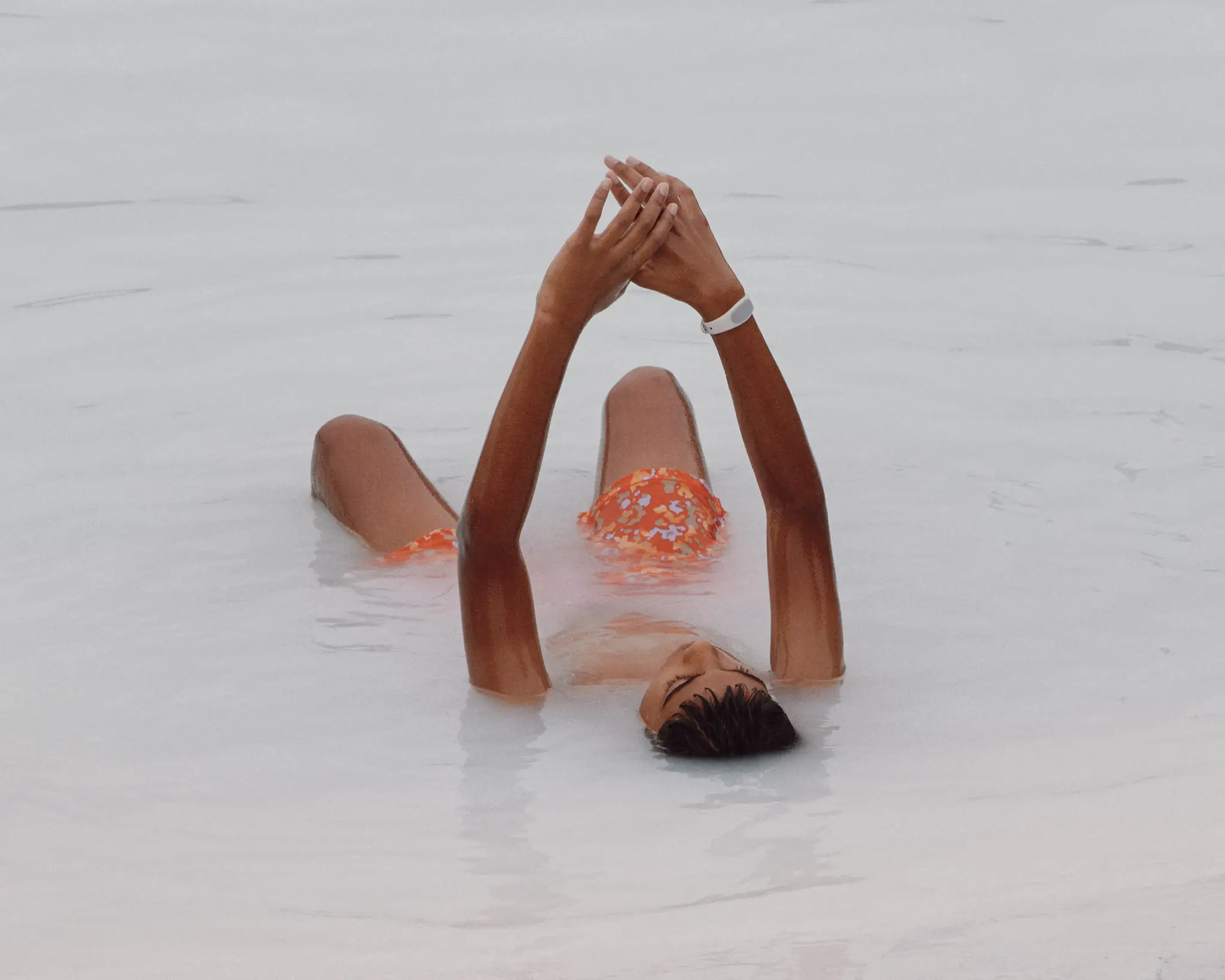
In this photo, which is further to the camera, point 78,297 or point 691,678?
point 78,297

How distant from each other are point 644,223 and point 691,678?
0.95 metres

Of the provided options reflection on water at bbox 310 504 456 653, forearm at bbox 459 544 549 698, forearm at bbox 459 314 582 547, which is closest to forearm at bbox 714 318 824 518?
forearm at bbox 459 314 582 547

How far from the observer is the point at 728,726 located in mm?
3555

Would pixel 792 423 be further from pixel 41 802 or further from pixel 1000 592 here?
pixel 41 802

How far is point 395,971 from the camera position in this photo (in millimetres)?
2938

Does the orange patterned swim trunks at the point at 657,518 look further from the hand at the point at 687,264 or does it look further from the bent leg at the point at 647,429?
the hand at the point at 687,264

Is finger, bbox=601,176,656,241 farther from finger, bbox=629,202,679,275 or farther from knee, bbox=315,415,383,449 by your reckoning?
knee, bbox=315,415,383,449

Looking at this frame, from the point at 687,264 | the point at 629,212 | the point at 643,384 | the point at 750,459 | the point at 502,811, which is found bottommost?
the point at 502,811

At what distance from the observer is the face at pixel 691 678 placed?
3514 mm

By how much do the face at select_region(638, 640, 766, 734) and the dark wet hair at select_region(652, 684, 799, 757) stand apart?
0.05 ft

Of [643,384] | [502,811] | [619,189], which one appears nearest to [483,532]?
[502,811]

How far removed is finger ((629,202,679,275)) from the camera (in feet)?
11.6

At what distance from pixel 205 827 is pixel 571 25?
8.32 m

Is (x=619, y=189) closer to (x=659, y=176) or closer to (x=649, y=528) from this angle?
(x=659, y=176)
